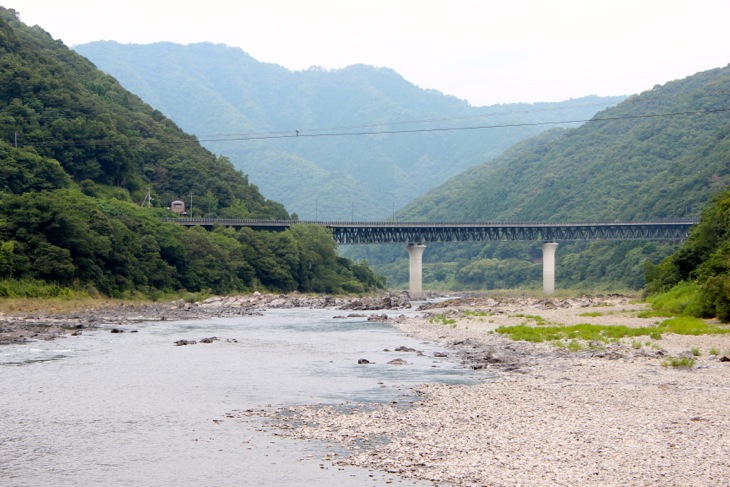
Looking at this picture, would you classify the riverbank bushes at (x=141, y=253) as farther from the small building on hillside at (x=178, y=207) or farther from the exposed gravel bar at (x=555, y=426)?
the exposed gravel bar at (x=555, y=426)

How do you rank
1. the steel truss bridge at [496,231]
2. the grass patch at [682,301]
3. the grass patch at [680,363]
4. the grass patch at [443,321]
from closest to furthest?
the grass patch at [680,363]
the grass patch at [682,301]
the grass patch at [443,321]
the steel truss bridge at [496,231]

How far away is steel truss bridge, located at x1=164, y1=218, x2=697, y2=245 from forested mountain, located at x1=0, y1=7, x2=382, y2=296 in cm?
576

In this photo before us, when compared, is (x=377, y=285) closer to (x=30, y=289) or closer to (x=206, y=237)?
(x=206, y=237)

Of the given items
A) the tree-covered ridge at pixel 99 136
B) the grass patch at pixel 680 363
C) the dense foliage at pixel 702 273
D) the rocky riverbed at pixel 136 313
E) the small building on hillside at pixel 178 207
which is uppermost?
the tree-covered ridge at pixel 99 136

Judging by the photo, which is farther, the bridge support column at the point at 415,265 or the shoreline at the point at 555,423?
the bridge support column at the point at 415,265

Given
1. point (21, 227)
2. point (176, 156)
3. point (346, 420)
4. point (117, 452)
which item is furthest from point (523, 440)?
point (176, 156)

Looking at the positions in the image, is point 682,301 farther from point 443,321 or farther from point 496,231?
point 496,231

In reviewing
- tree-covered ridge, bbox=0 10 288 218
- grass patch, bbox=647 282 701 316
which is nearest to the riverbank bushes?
tree-covered ridge, bbox=0 10 288 218

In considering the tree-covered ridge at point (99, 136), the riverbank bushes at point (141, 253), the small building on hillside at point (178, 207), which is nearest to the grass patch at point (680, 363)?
the riverbank bushes at point (141, 253)

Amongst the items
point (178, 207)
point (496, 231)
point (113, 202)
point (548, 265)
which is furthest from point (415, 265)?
point (113, 202)

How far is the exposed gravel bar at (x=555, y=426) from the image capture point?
1691 cm

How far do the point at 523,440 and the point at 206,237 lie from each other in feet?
297

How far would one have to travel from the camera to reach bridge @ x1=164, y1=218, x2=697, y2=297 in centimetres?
14125

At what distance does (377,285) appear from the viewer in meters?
147
